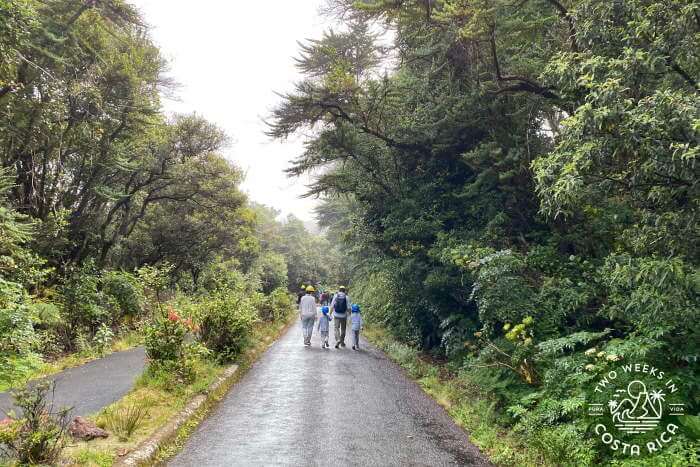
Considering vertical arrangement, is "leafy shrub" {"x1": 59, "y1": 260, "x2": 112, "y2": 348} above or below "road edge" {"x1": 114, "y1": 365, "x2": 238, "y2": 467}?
above

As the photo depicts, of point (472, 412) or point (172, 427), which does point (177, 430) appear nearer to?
point (172, 427)

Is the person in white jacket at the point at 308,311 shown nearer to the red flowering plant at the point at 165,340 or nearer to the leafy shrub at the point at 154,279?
the leafy shrub at the point at 154,279

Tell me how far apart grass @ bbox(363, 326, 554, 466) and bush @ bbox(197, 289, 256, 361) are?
14.4 ft

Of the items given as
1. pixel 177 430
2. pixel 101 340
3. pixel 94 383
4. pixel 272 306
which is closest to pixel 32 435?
pixel 177 430

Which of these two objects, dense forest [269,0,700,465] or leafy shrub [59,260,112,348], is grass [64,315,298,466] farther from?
leafy shrub [59,260,112,348]

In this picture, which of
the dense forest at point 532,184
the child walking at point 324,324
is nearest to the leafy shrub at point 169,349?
the dense forest at point 532,184

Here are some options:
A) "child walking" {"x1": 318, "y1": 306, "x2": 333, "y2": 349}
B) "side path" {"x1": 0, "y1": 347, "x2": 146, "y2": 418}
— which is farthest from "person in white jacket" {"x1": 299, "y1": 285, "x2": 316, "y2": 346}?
"side path" {"x1": 0, "y1": 347, "x2": 146, "y2": 418}

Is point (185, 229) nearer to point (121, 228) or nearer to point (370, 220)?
point (121, 228)

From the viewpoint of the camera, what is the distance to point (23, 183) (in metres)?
14.1

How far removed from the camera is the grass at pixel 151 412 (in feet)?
14.9

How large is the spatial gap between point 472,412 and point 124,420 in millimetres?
5264

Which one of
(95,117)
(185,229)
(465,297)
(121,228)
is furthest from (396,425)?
(185,229)

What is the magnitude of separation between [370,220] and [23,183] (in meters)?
11.5

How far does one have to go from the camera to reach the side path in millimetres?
7405
